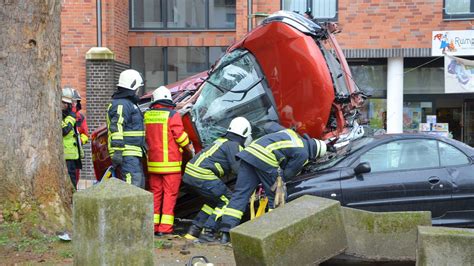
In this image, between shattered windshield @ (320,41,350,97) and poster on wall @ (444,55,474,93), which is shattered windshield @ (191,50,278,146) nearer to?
shattered windshield @ (320,41,350,97)

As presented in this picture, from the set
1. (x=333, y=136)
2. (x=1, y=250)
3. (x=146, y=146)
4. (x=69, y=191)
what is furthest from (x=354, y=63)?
(x=1, y=250)

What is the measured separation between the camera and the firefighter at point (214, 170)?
562 cm

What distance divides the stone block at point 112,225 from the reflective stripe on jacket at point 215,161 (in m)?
2.17

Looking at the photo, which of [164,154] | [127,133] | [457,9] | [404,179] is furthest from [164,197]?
[457,9]

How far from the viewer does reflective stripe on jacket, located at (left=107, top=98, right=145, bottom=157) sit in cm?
550

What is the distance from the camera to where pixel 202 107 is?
6.33 metres

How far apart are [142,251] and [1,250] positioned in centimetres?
163

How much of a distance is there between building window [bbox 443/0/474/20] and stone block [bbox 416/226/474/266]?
9013mm

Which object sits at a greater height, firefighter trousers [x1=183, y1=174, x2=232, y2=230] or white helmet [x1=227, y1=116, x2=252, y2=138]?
white helmet [x1=227, y1=116, x2=252, y2=138]

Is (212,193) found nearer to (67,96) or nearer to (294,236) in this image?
(294,236)

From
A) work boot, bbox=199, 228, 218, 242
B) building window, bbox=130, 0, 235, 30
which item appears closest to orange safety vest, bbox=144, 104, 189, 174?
work boot, bbox=199, 228, 218, 242

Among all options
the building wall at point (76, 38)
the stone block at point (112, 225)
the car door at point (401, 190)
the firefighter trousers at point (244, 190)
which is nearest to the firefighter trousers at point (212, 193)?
the firefighter trousers at point (244, 190)

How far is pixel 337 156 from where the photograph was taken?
5871 millimetres

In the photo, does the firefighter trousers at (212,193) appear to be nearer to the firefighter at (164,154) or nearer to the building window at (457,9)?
the firefighter at (164,154)
